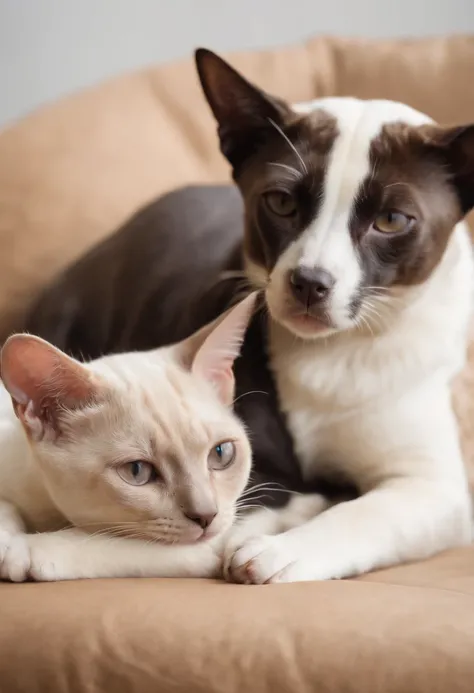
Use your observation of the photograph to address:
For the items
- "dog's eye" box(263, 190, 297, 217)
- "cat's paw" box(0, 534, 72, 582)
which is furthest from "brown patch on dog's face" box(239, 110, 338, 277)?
"cat's paw" box(0, 534, 72, 582)

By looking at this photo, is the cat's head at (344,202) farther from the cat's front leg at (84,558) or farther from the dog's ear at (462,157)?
the cat's front leg at (84,558)

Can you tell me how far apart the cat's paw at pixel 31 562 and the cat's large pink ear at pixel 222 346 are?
0.30 metres

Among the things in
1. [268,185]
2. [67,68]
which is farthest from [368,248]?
[67,68]

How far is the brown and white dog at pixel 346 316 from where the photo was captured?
3.72 ft

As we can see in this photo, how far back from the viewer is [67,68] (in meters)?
2.32

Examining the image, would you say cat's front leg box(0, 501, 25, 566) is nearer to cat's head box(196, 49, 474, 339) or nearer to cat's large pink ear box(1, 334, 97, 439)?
cat's large pink ear box(1, 334, 97, 439)

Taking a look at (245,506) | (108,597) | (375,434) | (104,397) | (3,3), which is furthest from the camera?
(3,3)

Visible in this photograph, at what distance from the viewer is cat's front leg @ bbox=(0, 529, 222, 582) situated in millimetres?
1024

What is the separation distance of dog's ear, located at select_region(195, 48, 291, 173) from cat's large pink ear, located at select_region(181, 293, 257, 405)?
281 mm

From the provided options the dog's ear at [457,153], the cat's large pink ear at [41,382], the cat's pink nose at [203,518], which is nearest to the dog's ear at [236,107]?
the dog's ear at [457,153]

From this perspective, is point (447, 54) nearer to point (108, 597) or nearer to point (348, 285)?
point (348, 285)

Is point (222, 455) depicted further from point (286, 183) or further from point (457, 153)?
point (457, 153)

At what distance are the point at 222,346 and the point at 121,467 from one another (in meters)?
0.24

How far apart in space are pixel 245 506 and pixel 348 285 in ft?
1.09
